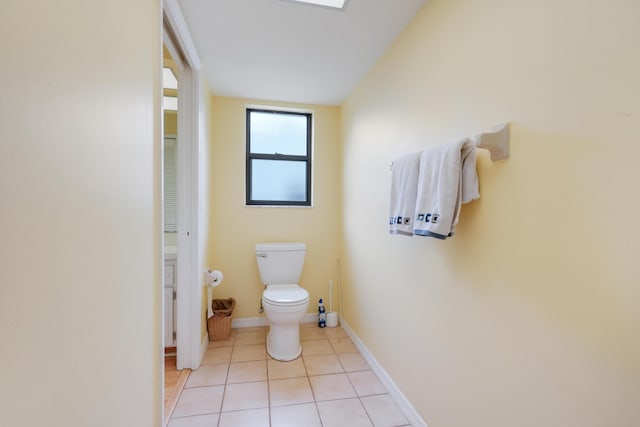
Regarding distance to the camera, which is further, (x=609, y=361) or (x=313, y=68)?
→ (x=313, y=68)

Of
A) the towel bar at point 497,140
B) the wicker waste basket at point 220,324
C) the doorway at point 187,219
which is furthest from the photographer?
the wicker waste basket at point 220,324

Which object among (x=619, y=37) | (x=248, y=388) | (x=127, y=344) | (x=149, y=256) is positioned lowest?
(x=248, y=388)

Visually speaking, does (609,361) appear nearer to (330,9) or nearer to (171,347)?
(330,9)

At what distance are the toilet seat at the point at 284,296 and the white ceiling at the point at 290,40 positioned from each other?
175cm

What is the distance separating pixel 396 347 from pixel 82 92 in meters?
1.86

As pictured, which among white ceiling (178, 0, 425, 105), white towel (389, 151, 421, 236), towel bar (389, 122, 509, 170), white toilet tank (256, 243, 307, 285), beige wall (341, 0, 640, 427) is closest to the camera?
beige wall (341, 0, 640, 427)

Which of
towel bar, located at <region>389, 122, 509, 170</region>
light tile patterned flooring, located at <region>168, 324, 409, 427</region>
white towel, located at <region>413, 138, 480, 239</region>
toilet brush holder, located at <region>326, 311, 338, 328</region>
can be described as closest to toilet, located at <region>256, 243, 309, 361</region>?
light tile patterned flooring, located at <region>168, 324, 409, 427</region>

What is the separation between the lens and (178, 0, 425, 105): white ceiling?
4.80 ft

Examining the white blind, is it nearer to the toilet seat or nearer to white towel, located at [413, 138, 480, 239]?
the toilet seat

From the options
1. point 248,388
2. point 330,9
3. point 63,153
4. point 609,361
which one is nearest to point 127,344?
point 63,153

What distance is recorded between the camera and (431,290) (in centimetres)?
138

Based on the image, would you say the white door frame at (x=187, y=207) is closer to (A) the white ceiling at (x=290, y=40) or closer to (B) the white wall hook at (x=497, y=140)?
(A) the white ceiling at (x=290, y=40)

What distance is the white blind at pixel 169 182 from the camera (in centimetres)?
239

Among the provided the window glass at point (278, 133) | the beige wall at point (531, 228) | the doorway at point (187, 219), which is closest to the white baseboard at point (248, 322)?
the doorway at point (187, 219)
